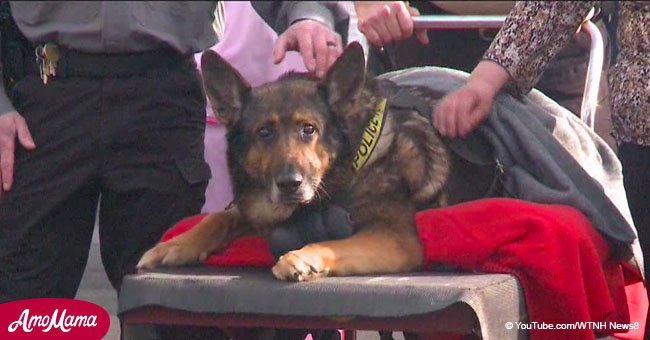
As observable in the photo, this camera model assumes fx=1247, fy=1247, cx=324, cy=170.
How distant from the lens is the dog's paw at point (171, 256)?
9.23 ft

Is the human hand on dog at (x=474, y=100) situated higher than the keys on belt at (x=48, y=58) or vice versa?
the human hand on dog at (x=474, y=100)

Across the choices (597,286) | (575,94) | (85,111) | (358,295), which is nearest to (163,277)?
(358,295)

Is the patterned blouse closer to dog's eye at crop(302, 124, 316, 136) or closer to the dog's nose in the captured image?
dog's eye at crop(302, 124, 316, 136)

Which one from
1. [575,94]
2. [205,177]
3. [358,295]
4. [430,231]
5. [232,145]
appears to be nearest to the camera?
[358,295]

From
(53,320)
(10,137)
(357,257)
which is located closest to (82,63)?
(10,137)

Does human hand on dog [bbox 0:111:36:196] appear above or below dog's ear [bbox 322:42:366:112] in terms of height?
below

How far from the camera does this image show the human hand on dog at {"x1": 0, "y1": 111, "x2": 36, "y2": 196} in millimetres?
3104

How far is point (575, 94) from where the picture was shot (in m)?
4.16

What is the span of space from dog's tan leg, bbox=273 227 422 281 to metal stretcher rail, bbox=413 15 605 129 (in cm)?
100

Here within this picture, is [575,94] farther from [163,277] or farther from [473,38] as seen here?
[163,277]

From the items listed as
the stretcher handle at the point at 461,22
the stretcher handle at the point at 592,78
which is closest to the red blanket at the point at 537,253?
the stretcher handle at the point at 592,78

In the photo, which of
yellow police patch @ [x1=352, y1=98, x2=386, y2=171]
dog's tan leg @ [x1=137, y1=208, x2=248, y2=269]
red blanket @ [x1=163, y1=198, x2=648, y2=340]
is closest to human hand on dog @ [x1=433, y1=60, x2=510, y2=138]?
yellow police patch @ [x1=352, y1=98, x2=386, y2=171]

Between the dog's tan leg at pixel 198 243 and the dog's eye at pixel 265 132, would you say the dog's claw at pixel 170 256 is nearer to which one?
the dog's tan leg at pixel 198 243

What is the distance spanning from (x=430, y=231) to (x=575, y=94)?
159 cm
